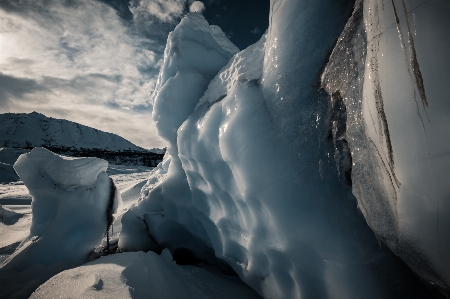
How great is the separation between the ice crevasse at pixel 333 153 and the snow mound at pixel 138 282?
314mm

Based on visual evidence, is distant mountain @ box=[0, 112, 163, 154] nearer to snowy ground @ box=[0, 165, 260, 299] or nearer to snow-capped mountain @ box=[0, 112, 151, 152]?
snow-capped mountain @ box=[0, 112, 151, 152]

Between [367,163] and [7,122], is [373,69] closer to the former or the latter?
[367,163]

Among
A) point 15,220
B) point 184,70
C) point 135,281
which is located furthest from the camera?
point 15,220

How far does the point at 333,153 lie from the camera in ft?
4.17

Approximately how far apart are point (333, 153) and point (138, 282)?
64.3 inches

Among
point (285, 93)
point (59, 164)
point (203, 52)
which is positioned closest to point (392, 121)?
point (285, 93)

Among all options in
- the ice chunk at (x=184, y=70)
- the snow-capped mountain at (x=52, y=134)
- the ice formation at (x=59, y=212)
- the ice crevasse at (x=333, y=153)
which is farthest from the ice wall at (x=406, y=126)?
the snow-capped mountain at (x=52, y=134)

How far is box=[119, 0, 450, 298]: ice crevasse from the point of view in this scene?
29.7 inches

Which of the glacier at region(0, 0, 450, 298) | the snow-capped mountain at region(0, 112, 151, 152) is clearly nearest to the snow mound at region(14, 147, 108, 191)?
the glacier at region(0, 0, 450, 298)

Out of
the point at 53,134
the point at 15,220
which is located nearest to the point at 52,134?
the point at 53,134

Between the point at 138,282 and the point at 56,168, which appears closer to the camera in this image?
the point at 138,282

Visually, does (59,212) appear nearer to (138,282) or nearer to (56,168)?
(56,168)

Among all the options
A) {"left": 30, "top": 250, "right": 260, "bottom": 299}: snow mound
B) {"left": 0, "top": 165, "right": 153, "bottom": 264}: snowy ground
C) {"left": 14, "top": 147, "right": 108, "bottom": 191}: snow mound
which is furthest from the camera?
{"left": 0, "top": 165, "right": 153, "bottom": 264}: snowy ground

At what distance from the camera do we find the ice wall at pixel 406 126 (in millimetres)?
692
